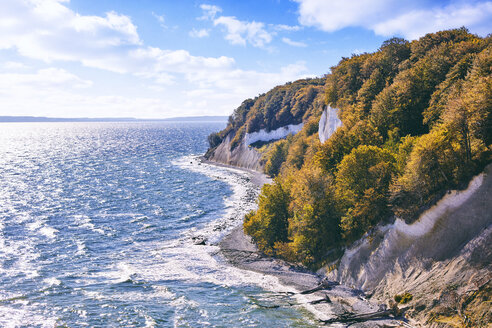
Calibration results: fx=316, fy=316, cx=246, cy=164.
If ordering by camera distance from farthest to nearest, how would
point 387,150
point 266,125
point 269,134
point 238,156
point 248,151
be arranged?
1. point 266,125
2. point 238,156
3. point 269,134
4. point 248,151
5. point 387,150

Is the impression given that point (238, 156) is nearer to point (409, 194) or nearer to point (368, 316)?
point (409, 194)

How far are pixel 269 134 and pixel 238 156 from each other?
16834 millimetres

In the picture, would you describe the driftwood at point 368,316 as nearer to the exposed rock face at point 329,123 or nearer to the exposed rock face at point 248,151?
the exposed rock face at point 329,123

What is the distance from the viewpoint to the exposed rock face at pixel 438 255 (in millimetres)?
30141

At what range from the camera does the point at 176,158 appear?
15600 centimetres

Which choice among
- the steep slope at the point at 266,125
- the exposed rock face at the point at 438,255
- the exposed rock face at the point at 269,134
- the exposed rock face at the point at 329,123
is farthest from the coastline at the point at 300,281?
the exposed rock face at the point at 269,134

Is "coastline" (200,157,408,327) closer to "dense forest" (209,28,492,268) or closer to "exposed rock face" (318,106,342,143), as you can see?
"dense forest" (209,28,492,268)

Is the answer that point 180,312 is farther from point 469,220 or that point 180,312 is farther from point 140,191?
point 140,191

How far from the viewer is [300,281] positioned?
137ft

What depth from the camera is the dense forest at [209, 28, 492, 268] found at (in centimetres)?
3550

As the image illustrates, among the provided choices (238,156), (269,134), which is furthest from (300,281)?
(269,134)

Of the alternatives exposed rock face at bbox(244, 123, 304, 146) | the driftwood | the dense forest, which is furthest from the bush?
exposed rock face at bbox(244, 123, 304, 146)

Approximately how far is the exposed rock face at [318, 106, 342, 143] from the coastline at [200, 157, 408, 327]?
31.5 meters

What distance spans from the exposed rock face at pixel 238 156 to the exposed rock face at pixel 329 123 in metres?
46.9
